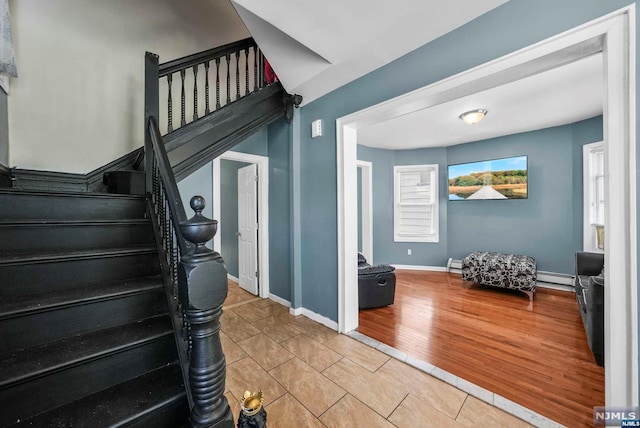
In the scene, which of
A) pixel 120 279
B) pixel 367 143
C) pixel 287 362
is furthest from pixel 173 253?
pixel 367 143

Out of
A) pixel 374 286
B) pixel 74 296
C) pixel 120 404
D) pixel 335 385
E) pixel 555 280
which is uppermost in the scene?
pixel 74 296

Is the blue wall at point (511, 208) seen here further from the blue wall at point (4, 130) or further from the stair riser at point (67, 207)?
the blue wall at point (4, 130)

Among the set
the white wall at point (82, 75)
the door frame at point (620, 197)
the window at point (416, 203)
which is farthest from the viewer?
the window at point (416, 203)

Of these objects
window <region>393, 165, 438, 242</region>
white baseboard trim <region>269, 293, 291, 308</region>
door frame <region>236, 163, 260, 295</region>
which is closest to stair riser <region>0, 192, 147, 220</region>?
door frame <region>236, 163, 260, 295</region>

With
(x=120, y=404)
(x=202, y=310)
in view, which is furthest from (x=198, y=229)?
(x=120, y=404)

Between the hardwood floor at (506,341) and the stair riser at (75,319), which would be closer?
the stair riser at (75,319)

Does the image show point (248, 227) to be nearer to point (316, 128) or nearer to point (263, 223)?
point (263, 223)

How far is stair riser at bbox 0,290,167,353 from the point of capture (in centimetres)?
104

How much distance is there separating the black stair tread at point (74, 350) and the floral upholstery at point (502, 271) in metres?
4.31

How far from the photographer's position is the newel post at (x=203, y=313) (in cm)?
88

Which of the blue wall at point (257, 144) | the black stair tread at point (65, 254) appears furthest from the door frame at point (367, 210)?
the black stair tread at point (65, 254)

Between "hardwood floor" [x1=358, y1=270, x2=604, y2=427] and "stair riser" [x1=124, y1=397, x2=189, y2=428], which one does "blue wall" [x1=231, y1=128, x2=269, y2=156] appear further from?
"stair riser" [x1=124, y1=397, x2=189, y2=428]

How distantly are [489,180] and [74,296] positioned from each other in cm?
562

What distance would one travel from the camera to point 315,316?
113 inches
